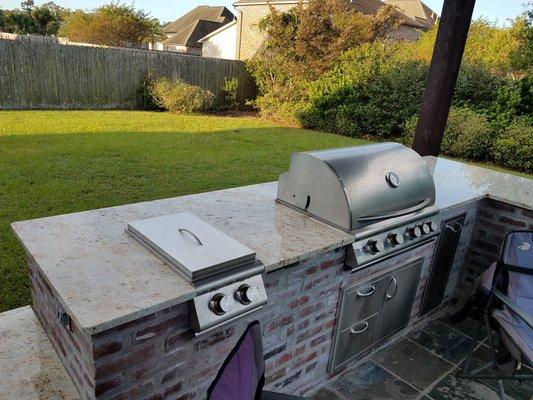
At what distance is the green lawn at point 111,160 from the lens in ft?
14.2

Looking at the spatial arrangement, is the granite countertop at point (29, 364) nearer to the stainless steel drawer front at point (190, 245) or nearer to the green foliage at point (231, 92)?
the stainless steel drawer front at point (190, 245)

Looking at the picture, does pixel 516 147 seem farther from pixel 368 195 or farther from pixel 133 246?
pixel 133 246

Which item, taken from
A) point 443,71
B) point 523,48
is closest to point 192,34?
point 523,48

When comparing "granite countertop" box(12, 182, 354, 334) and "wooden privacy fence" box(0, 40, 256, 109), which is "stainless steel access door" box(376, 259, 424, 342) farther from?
"wooden privacy fence" box(0, 40, 256, 109)

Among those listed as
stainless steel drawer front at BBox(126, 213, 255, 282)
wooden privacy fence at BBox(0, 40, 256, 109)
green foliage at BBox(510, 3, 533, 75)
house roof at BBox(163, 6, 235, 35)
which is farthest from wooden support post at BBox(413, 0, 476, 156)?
house roof at BBox(163, 6, 235, 35)

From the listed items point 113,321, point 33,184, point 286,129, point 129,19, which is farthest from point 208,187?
point 129,19

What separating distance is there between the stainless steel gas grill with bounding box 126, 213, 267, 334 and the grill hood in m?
0.64

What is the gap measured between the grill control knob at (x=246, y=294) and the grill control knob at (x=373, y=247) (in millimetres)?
831

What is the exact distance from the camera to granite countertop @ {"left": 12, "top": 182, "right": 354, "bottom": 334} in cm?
128

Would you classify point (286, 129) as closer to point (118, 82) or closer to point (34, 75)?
point (118, 82)

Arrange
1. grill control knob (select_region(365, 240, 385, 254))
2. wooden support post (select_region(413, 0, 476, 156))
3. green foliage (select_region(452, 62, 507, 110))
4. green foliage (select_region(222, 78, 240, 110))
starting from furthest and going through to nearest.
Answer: green foliage (select_region(222, 78, 240, 110)), green foliage (select_region(452, 62, 507, 110)), wooden support post (select_region(413, 0, 476, 156)), grill control knob (select_region(365, 240, 385, 254))

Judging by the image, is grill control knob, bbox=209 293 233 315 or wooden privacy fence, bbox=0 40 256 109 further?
wooden privacy fence, bbox=0 40 256 109

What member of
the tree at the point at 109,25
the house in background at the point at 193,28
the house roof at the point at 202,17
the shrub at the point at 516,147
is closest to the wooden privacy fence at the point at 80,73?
the shrub at the point at 516,147

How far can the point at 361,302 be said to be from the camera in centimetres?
235
